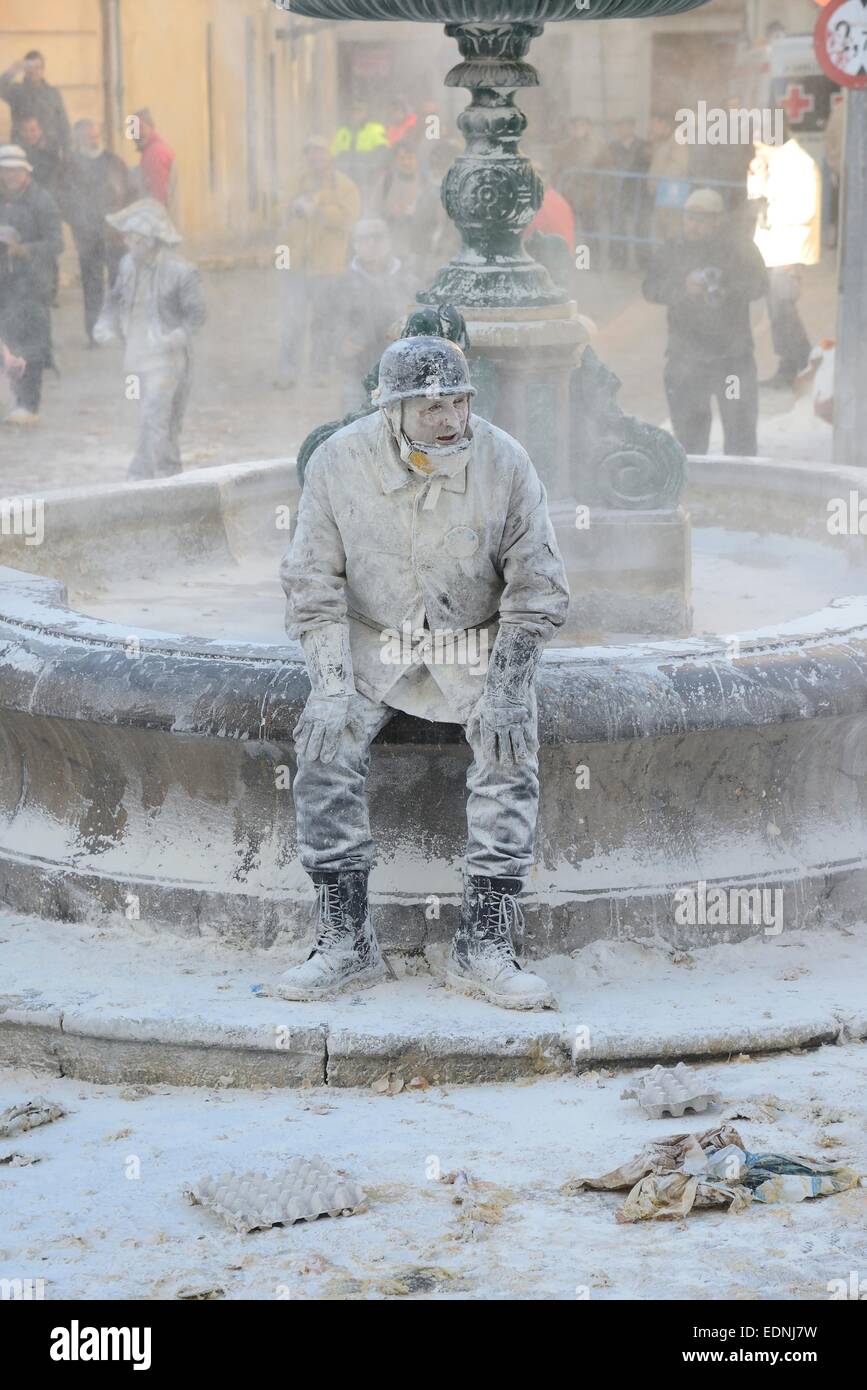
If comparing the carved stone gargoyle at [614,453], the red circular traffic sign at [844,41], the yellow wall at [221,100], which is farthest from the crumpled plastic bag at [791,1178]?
the yellow wall at [221,100]

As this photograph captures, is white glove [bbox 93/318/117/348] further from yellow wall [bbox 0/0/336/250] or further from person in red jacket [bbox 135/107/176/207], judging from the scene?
yellow wall [bbox 0/0/336/250]

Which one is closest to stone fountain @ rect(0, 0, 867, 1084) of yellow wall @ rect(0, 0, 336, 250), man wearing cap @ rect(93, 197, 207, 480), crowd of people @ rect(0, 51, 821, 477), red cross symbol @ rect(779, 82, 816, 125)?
crowd of people @ rect(0, 51, 821, 477)

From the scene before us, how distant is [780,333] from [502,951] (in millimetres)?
10991

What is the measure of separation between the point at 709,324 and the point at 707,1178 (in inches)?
304

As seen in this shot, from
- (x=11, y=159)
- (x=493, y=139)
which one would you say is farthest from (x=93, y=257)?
(x=493, y=139)

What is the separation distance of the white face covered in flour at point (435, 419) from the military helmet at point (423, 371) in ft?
0.07

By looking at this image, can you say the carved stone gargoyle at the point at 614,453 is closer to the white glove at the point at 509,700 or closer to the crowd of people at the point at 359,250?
the white glove at the point at 509,700

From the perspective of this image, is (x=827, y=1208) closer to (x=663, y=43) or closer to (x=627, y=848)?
(x=627, y=848)

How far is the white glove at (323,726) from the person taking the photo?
487cm

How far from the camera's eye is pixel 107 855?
17.7 feet

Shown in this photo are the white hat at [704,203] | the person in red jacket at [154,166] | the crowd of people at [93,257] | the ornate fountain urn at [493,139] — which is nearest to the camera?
the ornate fountain urn at [493,139]

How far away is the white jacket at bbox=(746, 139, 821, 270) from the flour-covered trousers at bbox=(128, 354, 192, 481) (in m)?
4.25

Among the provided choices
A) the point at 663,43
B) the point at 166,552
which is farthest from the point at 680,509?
the point at 663,43

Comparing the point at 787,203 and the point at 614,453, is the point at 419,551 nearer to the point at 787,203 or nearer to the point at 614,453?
the point at 614,453
